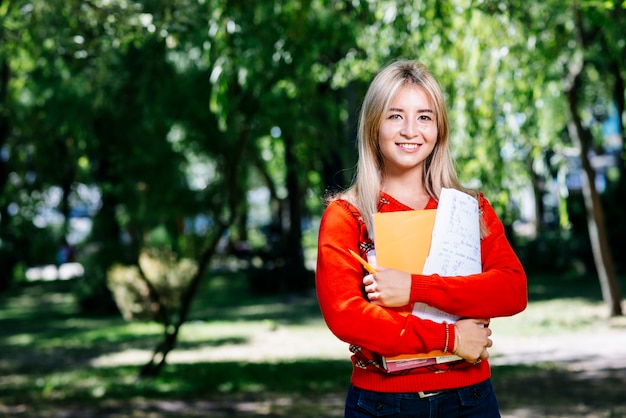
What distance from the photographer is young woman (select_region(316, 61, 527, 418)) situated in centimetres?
226

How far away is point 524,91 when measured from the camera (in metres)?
6.95

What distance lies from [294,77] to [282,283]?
14.5 meters

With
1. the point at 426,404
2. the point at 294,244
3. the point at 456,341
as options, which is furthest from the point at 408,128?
the point at 294,244

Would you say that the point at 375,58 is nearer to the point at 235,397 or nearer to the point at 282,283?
the point at 235,397

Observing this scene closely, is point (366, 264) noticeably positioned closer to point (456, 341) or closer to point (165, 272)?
point (456, 341)

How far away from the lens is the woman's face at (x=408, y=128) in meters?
2.46

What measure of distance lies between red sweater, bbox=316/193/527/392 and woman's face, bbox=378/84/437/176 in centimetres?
13

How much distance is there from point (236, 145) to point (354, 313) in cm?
700

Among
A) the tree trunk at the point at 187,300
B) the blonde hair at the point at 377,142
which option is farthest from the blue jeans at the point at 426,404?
the tree trunk at the point at 187,300

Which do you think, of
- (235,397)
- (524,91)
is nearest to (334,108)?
(524,91)

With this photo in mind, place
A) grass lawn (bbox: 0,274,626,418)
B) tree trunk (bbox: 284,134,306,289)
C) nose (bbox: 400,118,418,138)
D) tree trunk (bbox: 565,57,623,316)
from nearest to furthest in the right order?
nose (bbox: 400,118,418,138), grass lawn (bbox: 0,274,626,418), tree trunk (bbox: 565,57,623,316), tree trunk (bbox: 284,134,306,289)

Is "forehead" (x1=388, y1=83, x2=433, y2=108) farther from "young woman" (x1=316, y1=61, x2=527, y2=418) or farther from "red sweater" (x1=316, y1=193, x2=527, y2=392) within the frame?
"red sweater" (x1=316, y1=193, x2=527, y2=392)

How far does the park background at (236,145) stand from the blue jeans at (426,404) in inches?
27.2

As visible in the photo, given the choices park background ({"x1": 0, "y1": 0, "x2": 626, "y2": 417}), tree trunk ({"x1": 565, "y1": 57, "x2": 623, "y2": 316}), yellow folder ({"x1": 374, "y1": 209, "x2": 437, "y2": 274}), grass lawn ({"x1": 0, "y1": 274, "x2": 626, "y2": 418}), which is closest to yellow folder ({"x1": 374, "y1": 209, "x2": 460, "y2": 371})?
yellow folder ({"x1": 374, "y1": 209, "x2": 437, "y2": 274})
